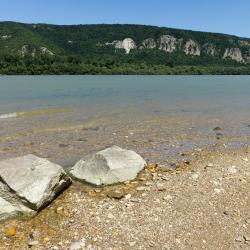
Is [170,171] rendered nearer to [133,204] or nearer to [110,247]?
[133,204]

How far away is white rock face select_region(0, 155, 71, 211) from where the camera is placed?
8.63 m

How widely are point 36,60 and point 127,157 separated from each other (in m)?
134

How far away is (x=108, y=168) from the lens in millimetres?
10789

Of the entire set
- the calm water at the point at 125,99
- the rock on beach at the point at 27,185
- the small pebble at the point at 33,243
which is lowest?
the calm water at the point at 125,99

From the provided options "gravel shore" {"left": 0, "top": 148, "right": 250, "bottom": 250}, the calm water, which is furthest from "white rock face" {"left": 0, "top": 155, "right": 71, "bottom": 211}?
the calm water

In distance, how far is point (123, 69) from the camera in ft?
479

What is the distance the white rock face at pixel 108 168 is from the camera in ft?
34.9

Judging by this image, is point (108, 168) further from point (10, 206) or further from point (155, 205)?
point (10, 206)

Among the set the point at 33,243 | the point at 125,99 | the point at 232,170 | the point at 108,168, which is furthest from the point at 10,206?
the point at 125,99

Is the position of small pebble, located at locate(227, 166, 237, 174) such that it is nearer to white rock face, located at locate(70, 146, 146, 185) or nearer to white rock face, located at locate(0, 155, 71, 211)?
white rock face, located at locate(70, 146, 146, 185)

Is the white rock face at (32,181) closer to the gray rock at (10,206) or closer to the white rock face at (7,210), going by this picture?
the gray rock at (10,206)

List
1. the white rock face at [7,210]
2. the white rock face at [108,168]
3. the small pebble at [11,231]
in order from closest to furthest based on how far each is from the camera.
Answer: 1. the small pebble at [11,231]
2. the white rock face at [7,210]
3. the white rock face at [108,168]

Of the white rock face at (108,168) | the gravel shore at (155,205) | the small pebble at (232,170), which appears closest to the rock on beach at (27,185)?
the gravel shore at (155,205)

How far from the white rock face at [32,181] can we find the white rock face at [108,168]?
97 centimetres
